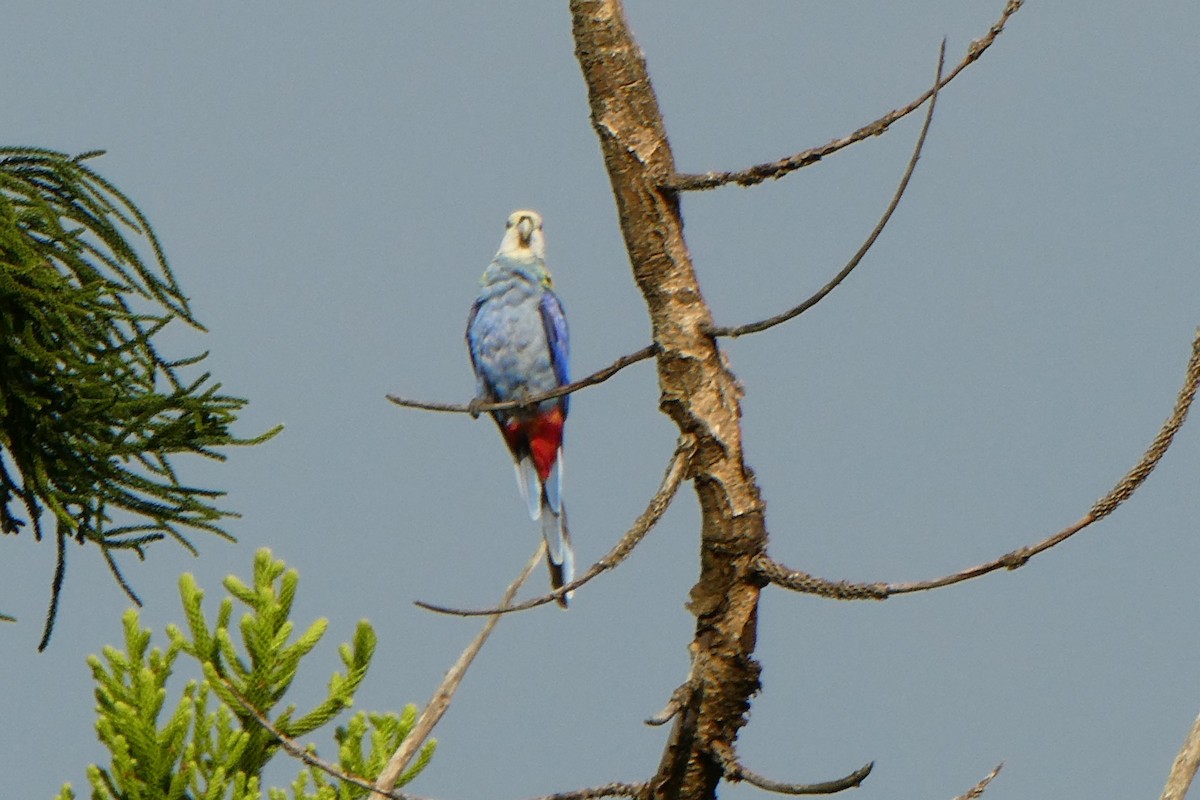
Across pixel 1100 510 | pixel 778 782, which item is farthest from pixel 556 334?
pixel 1100 510

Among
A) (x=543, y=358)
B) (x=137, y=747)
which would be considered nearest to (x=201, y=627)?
(x=137, y=747)

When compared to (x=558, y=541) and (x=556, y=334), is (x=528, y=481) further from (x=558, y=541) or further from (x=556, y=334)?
(x=556, y=334)

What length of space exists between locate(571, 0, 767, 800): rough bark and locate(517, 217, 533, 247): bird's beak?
3383mm

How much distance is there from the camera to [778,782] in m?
3.72

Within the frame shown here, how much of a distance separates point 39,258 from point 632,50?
8.22ft

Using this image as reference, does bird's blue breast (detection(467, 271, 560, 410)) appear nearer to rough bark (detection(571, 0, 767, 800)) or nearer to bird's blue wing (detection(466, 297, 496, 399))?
bird's blue wing (detection(466, 297, 496, 399))

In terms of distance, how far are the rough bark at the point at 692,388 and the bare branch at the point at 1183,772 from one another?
1078mm

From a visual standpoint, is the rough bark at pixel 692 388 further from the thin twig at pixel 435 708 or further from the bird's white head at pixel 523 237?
the bird's white head at pixel 523 237

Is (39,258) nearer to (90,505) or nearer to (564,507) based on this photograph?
(90,505)

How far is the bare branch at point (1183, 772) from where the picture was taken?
3.94m

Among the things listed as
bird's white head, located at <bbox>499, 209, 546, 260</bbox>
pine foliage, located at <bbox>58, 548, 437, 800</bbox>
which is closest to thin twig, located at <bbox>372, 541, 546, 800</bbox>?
pine foliage, located at <bbox>58, 548, 437, 800</bbox>

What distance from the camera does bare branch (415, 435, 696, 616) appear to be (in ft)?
12.4

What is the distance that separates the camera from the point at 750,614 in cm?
397

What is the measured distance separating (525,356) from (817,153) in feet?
11.5
